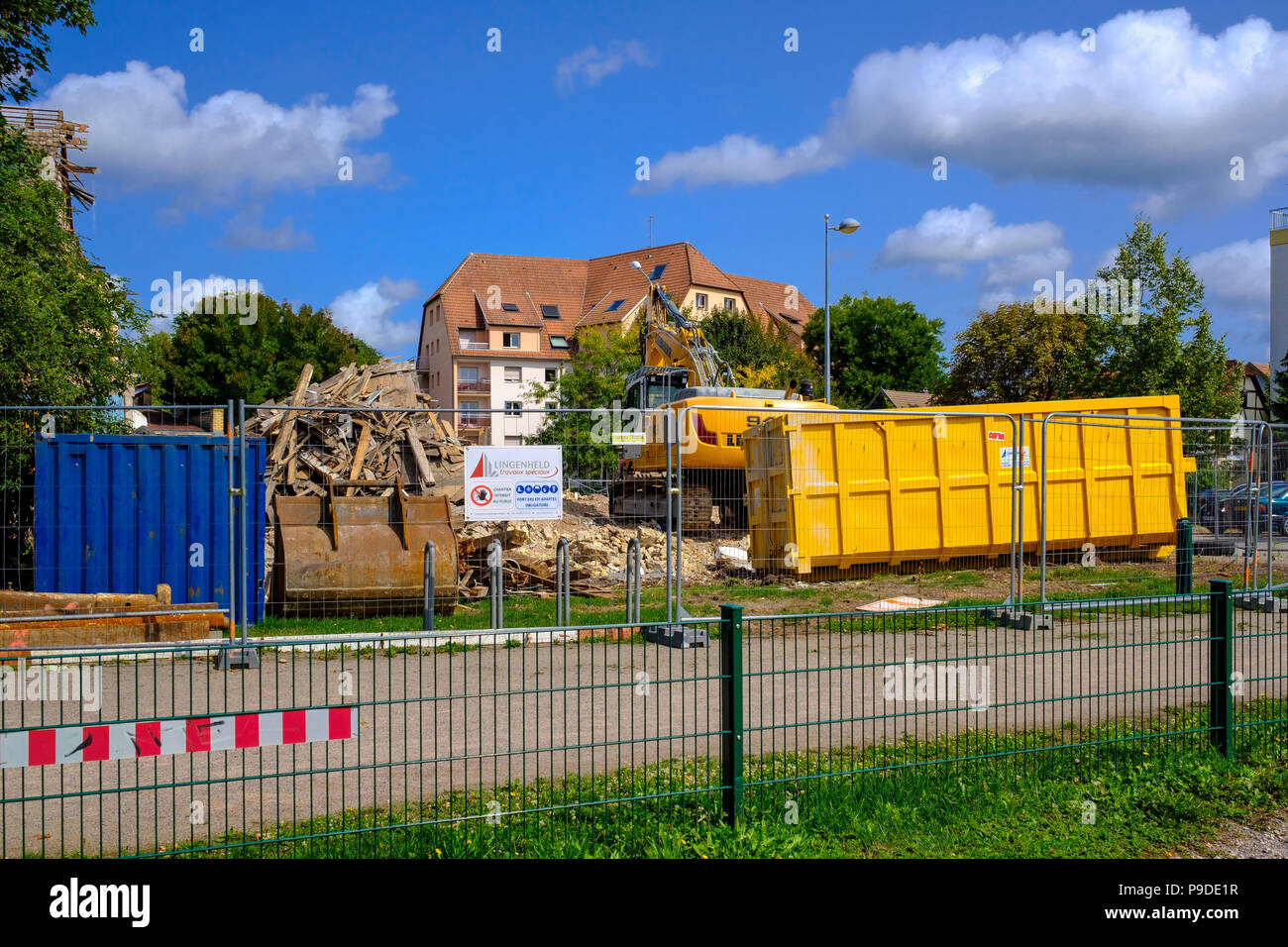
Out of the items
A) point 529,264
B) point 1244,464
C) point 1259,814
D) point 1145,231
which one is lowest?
point 1259,814

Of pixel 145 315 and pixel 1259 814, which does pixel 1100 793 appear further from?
pixel 145 315

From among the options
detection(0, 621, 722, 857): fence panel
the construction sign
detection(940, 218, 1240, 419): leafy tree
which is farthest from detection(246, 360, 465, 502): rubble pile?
detection(940, 218, 1240, 419): leafy tree

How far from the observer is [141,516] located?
1093cm

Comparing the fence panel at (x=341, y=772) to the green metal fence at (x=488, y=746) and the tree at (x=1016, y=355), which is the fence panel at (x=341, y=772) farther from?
the tree at (x=1016, y=355)

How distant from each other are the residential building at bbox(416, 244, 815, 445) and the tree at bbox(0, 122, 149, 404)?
47.2 m

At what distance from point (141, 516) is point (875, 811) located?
893cm

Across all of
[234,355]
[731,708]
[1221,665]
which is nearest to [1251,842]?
[1221,665]

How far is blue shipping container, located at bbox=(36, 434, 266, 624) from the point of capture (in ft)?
35.0

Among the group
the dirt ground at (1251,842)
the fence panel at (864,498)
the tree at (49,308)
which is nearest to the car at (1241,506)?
the fence panel at (864,498)

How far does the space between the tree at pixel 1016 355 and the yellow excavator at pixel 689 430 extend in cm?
1451

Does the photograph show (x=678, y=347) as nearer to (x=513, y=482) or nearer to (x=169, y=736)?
(x=513, y=482)

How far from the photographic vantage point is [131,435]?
11133mm
